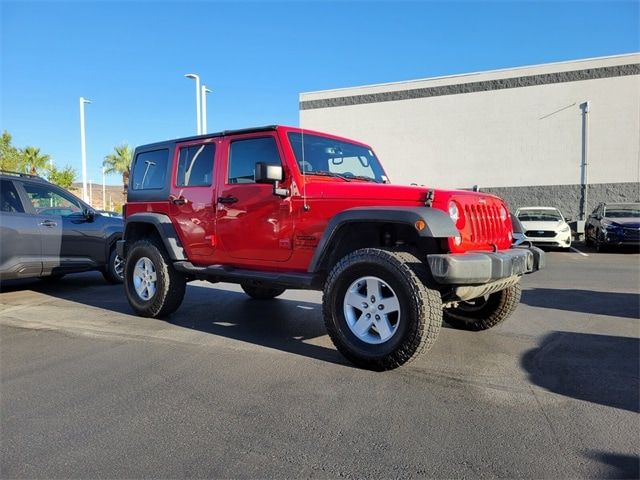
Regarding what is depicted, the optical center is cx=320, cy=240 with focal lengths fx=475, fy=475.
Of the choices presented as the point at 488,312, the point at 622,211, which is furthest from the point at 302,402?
the point at 622,211

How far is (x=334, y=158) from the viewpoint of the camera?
15.9 ft

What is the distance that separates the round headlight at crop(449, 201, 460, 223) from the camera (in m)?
3.65

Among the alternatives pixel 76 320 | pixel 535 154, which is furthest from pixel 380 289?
pixel 535 154

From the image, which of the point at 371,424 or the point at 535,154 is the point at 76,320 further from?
the point at 535,154

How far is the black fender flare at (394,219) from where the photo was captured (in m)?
3.41

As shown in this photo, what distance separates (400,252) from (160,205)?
3276mm

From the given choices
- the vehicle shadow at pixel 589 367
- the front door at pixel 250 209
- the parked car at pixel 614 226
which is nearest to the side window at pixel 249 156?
the front door at pixel 250 209

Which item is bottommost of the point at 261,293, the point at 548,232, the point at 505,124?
the point at 261,293

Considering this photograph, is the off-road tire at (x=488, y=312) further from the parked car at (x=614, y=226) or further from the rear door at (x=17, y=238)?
the parked car at (x=614, y=226)

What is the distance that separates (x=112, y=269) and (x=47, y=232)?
1.43 meters

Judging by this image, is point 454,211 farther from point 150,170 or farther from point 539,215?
point 539,215

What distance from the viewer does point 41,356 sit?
4.27 metres

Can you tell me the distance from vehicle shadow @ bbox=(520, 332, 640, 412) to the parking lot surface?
18 millimetres

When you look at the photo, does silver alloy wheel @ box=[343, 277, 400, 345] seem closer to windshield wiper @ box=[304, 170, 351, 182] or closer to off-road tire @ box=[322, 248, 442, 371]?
off-road tire @ box=[322, 248, 442, 371]
